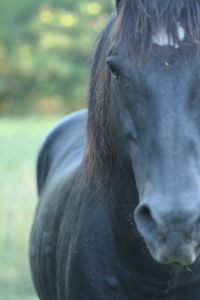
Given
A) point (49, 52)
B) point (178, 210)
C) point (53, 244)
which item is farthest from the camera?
point (49, 52)

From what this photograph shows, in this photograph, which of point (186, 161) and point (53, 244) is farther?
point (53, 244)

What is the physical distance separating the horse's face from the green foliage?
100ft

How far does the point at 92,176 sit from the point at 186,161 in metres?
0.80

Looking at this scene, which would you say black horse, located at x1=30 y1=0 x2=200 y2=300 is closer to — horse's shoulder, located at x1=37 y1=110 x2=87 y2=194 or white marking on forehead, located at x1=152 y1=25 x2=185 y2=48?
white marking on forehead, located at x1=152 y1=25 x2=185 y2=48

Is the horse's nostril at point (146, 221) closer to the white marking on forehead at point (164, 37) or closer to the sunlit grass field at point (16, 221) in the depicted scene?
the white marking on forehead at point (164, 37)

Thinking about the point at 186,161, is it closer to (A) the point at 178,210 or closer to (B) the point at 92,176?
(A) the point at 178,210

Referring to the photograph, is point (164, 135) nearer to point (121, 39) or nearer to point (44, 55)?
point (121, 39)

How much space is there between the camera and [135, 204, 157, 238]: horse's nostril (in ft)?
6.48

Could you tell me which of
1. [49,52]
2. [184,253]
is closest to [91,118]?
[184,253]

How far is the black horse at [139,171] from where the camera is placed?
1.98 m

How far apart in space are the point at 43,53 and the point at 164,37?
33.2m

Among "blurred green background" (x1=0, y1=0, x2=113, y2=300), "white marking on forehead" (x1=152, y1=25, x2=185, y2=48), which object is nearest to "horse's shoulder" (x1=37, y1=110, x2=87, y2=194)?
"white marking on forehead" (x1=152, y1=25, x2=185, y2=48)

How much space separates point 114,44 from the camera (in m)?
2.29

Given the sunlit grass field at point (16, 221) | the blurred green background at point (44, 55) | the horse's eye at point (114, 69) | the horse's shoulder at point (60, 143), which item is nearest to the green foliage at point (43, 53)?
the blurred green background at point (44, 55)
